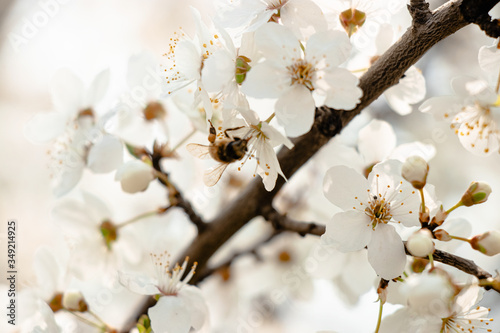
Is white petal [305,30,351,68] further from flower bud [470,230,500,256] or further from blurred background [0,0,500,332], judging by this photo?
blurred background [0,0,500,332]

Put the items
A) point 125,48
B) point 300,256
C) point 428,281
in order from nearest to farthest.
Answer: point 428,281 < point 300,256 < point 125,48

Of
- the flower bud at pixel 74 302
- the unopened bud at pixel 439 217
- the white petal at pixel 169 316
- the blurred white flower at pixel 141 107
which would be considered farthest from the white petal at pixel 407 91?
the flower bud at pixel 74 302

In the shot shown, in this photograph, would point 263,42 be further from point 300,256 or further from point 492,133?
point 300,256

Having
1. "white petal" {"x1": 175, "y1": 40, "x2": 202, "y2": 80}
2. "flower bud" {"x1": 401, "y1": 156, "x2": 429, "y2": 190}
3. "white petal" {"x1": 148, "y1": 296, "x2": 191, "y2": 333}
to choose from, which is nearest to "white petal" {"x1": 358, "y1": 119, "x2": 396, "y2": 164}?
"flower bud" {"x1": 401, "y1": 156, "x2": 429, "y2": 190}

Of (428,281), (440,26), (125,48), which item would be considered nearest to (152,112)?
(440,26)

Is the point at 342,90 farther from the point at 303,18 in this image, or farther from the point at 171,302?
the point at 171,302

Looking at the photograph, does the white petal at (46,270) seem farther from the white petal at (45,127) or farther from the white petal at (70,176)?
the white petal at (45,127)

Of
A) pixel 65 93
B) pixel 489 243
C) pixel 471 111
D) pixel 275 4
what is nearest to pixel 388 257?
pixel 489 243
